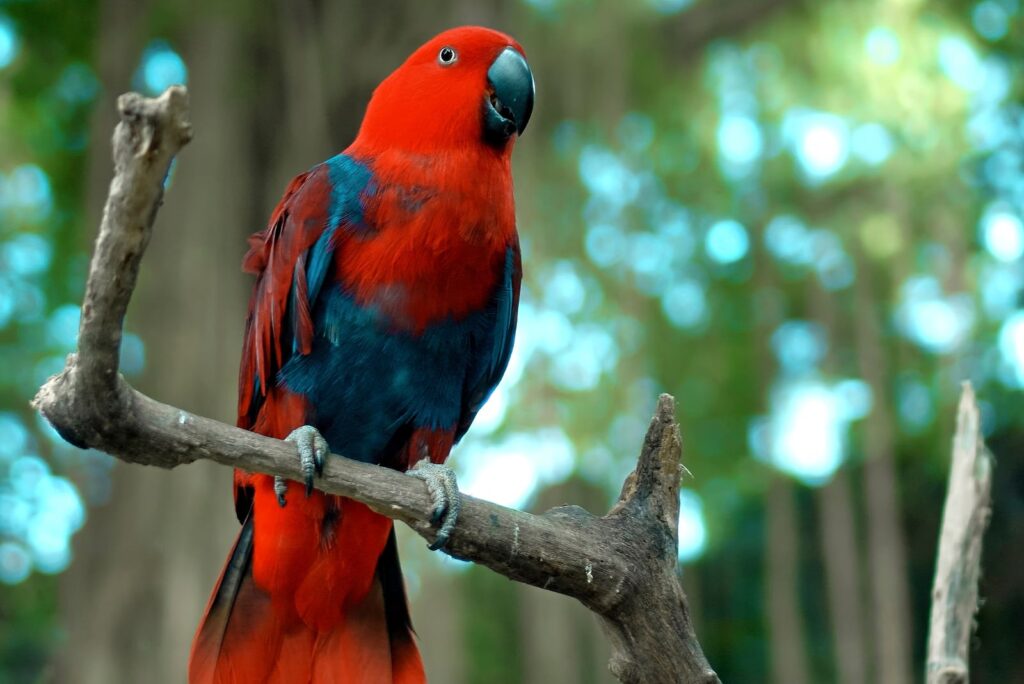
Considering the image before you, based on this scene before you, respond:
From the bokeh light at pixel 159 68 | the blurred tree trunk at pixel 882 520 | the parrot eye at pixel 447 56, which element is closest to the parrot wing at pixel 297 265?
the parrot eye at pixel 447 56

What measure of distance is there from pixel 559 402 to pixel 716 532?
11.4ft

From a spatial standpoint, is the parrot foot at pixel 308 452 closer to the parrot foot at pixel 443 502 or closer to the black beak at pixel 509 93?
the parrot foot at pixel 443 502

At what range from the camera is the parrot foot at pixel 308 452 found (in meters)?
1.86

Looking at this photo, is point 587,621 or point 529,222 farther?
point 587,621

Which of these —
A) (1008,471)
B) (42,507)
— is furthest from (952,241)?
(42,507)

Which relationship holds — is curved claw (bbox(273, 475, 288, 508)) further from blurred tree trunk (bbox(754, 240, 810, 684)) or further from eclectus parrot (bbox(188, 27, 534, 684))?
blurred tree trunk (bbox(754, 240, 810, 684))

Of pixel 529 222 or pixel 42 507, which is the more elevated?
pixel 529 222

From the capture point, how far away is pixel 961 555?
2395 millimetres

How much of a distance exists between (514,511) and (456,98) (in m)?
0.96

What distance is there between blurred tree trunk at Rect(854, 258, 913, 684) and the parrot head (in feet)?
15.0

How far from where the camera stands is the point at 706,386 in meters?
8.05

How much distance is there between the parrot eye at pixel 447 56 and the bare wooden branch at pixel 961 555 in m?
1.53

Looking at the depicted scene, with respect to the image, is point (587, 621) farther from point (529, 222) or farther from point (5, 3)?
point (5, 3)

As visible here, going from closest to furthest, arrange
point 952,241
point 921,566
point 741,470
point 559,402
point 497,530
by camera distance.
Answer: point 497,530 → point 559,402 → point 952,241 → point 921,566 → point 741,470
